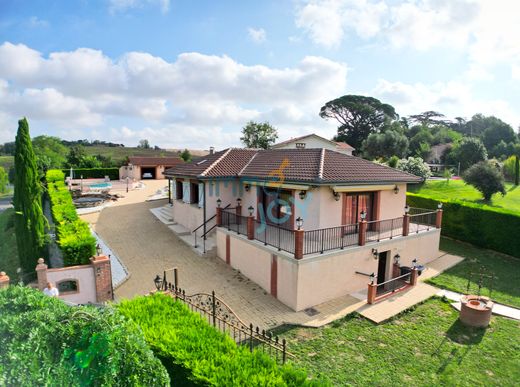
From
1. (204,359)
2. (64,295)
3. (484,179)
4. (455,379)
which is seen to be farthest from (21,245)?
(484,179)

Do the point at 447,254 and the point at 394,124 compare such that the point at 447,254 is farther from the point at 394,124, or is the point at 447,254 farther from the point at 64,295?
the point at 394,124

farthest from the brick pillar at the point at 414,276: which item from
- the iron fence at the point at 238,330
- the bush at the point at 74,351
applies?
the bush at the point at 74,351

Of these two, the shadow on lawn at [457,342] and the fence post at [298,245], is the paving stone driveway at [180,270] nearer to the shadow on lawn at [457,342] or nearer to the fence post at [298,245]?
the fence post at [298,245]

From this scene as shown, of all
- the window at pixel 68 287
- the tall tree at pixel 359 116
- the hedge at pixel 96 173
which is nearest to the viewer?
the window at pixel 68 287

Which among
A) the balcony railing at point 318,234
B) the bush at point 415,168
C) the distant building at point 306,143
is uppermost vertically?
the distant building at point 306,143

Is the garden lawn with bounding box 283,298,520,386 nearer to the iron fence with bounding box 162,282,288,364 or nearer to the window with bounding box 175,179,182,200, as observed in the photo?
the iron fence with bounding box 162,282,288,364

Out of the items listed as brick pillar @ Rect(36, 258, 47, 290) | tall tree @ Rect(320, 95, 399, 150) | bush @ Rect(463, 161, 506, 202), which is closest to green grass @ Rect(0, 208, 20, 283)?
brick pillar @ Rect(36, 258, 47, 290)
